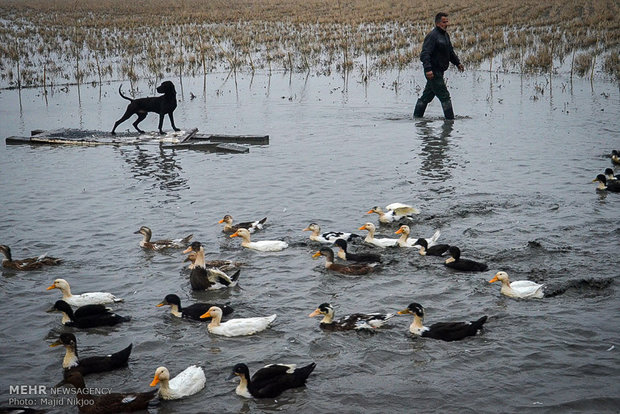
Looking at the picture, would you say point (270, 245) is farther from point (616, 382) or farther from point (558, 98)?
point (558, 98)

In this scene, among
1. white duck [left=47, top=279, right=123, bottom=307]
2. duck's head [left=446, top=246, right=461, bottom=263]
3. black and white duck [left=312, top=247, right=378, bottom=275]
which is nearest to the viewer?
white duck [left=47, top=279, right=123, bottom=307]

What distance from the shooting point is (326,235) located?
11.6m

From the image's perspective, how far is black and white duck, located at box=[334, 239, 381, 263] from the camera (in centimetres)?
1084

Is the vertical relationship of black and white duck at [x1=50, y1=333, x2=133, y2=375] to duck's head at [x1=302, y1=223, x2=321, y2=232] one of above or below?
below

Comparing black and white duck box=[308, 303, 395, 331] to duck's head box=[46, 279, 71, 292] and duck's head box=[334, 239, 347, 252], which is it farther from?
duck's head box=[46, 279, 71, 292]

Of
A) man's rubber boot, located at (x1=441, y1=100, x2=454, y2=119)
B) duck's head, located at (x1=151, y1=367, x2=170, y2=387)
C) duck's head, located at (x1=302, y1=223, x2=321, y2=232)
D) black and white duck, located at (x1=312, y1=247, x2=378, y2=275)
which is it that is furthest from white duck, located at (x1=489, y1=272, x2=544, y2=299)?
man's rubber boot, located at (x1=441, y1=100, x2=454, y2=119)

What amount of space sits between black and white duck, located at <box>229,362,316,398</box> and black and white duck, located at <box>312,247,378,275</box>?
3122mm

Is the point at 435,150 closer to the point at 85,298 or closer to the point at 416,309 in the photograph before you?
the point at 416,309

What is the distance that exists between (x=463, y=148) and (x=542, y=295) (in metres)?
8.99

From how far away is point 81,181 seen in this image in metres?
15.9

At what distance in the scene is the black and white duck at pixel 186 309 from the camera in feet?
29.7

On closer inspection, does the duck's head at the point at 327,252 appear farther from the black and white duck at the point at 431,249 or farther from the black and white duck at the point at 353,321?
the black and white duck at the point at 353,321

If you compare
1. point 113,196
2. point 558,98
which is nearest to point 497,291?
point 113,196

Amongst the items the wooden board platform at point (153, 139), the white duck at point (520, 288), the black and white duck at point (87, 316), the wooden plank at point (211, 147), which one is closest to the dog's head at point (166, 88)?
the wooden board platform at point (153, 139)
